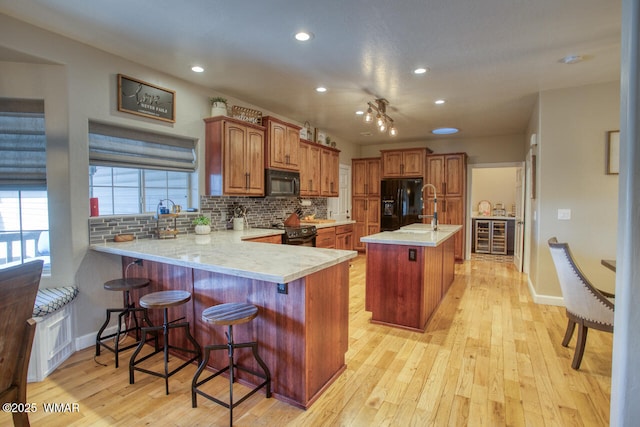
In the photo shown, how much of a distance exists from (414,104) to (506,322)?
2.91 m

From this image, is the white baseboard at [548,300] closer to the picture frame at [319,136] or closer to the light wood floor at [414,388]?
the light wood floor at [414,388]

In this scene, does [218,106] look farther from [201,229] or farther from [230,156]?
[201,229]

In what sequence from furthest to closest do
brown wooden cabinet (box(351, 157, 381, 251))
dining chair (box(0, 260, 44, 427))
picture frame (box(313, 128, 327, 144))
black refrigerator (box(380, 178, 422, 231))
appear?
brown wooden cabinet (box(351, 157, 381, 251)) → black refrigerator (box(380, 178, 422, 231)) → picture frame (box(313, 128, 327, 144)) → dining chair (box(0, 260, 44, 427))

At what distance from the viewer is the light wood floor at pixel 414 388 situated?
186 centimetres

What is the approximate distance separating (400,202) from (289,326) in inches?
201

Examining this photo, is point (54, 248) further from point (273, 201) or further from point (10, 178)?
point (273, 201)

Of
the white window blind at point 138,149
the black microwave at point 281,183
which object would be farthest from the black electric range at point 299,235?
the white window blind at point 138,149

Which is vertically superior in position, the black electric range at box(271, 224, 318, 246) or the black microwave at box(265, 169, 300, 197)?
the black microwave at box(265, 169, 300, 197)

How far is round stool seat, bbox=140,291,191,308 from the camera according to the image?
2021mm

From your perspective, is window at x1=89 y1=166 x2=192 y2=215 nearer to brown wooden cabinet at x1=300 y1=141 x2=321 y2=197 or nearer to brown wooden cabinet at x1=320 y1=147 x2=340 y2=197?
brown wooden cabinet at x1=300 y1=141 x2=321 y2=197

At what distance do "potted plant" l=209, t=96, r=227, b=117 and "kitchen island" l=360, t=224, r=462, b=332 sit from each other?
7.28 feet

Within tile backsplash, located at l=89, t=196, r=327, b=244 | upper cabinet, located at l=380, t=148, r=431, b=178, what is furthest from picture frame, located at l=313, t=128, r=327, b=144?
upper cabinet, located at l=380, t=148, r=431, b=178

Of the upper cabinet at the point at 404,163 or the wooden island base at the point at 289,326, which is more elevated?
the upper cabinet at the point at 404,163

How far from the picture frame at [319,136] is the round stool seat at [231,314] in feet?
13.8
